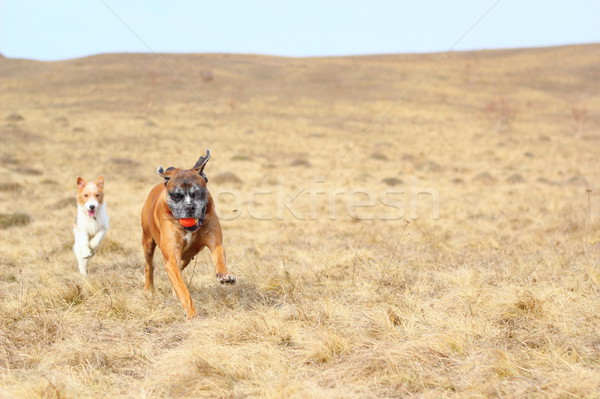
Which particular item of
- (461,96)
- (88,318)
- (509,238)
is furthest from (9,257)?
(461,96)

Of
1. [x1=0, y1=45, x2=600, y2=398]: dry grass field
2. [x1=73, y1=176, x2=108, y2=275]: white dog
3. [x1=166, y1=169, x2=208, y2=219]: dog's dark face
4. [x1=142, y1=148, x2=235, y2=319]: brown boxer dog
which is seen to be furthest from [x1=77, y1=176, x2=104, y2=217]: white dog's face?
[x1=166, y1=169, x2=208, y2=219]: dog's dark face

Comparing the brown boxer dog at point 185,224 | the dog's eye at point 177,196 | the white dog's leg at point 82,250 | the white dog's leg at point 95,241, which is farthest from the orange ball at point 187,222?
the white dog's leg at point 95,241

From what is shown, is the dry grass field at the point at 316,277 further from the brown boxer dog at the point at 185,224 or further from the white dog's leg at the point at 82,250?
the brown boxer dog at the point at 185,224

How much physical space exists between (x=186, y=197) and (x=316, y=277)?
8.45 ft

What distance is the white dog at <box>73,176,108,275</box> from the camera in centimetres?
803

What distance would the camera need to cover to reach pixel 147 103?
48375 millimetres

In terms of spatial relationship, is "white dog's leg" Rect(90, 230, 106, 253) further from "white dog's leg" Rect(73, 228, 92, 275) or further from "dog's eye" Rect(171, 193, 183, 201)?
"dog's eye" Rect(171, 193, 183, 201)

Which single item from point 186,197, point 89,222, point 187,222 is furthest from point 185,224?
point 89,222

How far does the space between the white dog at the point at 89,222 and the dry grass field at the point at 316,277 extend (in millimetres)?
441

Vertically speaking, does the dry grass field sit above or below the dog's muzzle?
below

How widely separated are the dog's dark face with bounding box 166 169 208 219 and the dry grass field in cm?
101

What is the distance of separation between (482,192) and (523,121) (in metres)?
33.9

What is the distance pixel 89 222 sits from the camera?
325 inches

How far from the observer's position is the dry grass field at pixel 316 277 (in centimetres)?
389
